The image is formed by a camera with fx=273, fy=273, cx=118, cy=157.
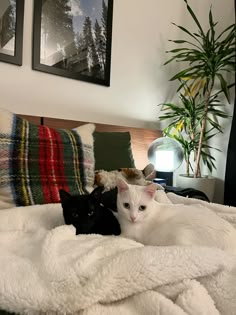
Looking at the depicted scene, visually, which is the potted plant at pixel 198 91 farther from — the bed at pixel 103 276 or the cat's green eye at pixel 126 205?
the bed at pixel 103 276

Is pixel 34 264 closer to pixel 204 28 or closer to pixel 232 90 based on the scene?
pixel 232 90

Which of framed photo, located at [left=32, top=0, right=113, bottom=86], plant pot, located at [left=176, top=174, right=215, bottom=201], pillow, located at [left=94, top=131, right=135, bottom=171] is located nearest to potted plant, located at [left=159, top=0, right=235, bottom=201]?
plant pot, located at [left=176, top=174, right=215, bottom=201]

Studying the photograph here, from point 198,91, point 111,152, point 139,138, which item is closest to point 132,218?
point 111,152

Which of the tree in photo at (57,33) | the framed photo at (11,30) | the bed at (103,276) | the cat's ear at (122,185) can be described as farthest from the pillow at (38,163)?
the tree in photo at (57,33)

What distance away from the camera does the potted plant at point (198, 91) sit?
2.15 m

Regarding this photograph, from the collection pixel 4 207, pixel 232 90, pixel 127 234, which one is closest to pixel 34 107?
Result: pixel 4 207

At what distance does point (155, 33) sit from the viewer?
2.24 meters

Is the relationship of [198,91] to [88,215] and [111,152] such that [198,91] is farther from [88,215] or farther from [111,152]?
[88,215]

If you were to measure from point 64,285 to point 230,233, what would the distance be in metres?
0.53

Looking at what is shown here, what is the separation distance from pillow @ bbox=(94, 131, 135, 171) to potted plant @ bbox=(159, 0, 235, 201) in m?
0.76

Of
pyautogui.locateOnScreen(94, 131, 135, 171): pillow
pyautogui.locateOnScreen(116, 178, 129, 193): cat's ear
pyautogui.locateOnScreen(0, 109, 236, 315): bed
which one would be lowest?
pyautogui.locateOnScreen(0, 109, 236, 315): bed

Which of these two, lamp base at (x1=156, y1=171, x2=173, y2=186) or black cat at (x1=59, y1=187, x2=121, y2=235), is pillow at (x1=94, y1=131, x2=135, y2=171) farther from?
lamp base at (x1=156, y1=171, x2=173, y2=186)

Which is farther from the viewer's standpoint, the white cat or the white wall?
the white wall

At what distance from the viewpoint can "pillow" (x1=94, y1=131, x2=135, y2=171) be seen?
1.51 metres
